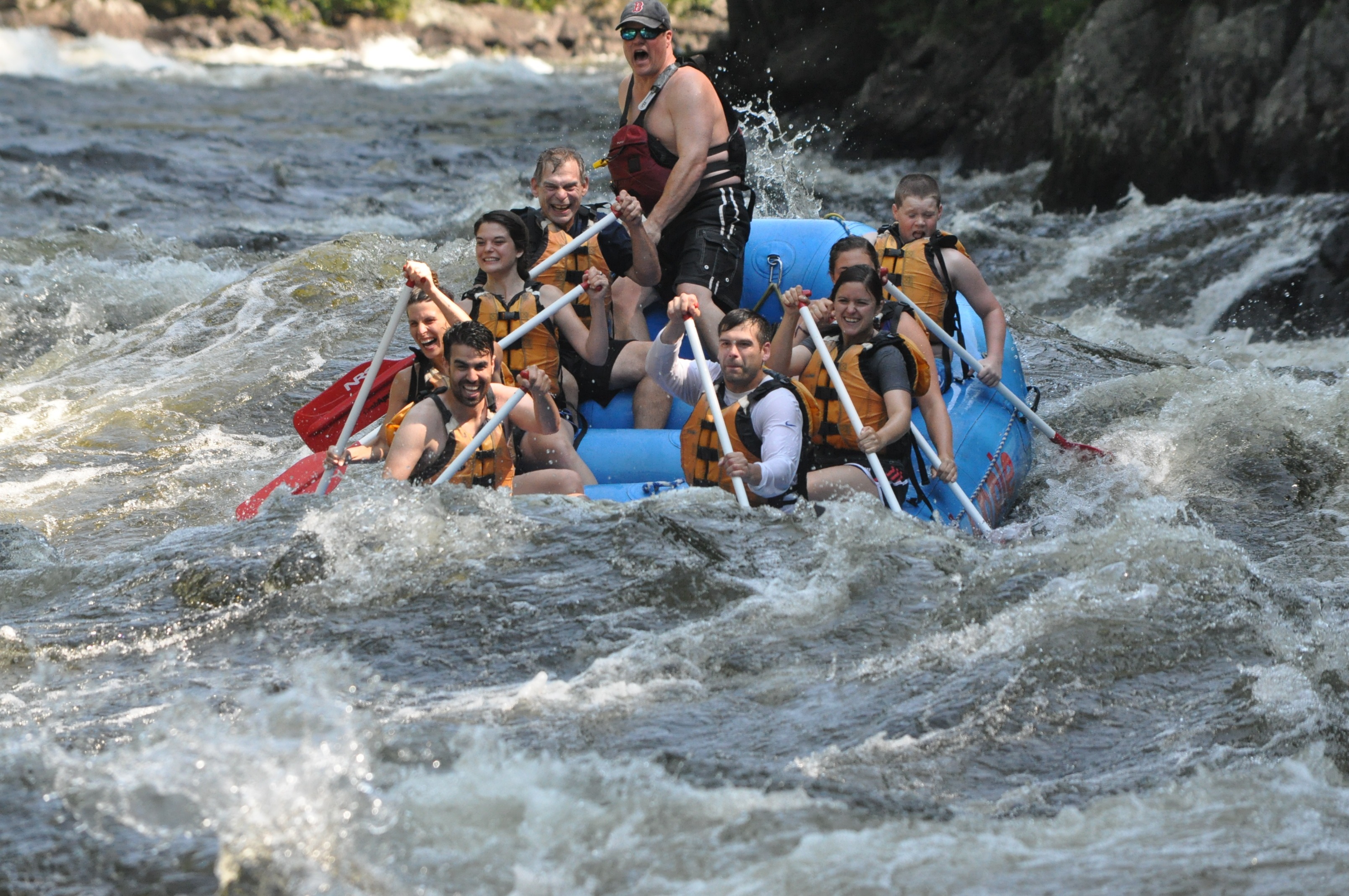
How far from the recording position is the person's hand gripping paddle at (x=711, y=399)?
4.93 meters

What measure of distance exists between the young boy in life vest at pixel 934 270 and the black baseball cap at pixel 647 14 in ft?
4.03

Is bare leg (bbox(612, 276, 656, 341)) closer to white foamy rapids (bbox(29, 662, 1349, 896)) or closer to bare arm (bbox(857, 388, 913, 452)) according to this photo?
bare arm (bbox(857, 388, 913, 452))

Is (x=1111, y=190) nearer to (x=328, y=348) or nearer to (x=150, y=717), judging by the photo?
(x=328, y=348)

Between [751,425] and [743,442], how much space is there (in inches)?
2.6

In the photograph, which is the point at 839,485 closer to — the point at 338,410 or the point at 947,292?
the point at 947,292

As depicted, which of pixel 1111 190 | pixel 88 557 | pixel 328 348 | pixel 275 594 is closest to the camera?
pixel 275 594

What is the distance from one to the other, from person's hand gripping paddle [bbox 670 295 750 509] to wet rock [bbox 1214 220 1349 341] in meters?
5.45

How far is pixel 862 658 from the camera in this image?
4105 mm

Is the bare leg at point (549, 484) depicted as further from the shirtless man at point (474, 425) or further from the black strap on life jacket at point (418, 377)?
the black strap on life jacket at point (418, 377)

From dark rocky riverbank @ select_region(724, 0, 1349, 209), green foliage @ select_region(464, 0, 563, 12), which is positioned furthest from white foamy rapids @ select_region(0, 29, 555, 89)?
dark rocky riverbank @ select_region(724, 0, 1349, 209)

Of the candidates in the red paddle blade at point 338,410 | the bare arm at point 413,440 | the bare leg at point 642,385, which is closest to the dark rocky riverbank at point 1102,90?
the bare leg at point 642,385

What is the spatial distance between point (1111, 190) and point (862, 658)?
9.05 meters

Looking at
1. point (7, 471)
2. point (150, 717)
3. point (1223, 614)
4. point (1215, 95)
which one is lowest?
point (7, 471)

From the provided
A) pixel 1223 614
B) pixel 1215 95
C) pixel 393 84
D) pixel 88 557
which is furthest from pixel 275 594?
pixel 393 84
